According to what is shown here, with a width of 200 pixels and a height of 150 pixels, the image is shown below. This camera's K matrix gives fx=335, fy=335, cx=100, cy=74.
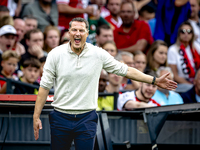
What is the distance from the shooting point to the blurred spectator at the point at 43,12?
848 centimetres

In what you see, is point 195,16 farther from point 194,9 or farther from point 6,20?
point 6,20

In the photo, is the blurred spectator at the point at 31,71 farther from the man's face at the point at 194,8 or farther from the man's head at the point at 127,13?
the man's face at the point at 194,8

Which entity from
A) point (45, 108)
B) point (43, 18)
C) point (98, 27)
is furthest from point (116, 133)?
point (43, 18)

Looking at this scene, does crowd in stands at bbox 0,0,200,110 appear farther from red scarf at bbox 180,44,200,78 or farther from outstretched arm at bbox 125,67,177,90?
outstretched arm at bbox 125,67,177,90

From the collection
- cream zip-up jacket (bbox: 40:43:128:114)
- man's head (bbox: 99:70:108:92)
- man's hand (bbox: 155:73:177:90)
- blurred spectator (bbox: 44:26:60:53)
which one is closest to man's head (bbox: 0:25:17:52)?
blurred spectator (bbox: 44:26:60:53)

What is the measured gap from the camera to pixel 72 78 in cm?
354

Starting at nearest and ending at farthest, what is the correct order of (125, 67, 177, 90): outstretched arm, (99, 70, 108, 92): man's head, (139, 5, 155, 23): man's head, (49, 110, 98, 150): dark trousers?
(49, 110, 98, 150): dark trousers
(125, 67, 177, 90): outstretched arm
(99, 70, 108, 92): man's head
(139, 5, 155, 23): man's head

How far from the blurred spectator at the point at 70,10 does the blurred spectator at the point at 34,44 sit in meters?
1.18

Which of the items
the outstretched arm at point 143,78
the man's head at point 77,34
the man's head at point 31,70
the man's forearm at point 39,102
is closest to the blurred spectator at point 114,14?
the man's head at point 31,70

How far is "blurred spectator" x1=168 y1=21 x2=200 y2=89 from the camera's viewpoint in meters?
8.23

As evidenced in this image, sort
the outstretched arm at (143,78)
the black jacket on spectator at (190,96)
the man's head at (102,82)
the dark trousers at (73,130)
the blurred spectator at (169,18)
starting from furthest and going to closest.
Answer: the blurred spectator at (169,18) < the black jacket on spectator at (190,96) < the man's head at (102,82) < the outstretched arm at (143,78) < the dark trousers at (73,130)

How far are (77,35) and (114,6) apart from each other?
5.98 meters

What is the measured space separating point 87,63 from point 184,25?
5.40m

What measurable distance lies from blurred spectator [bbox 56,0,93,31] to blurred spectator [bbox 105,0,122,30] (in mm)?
874
